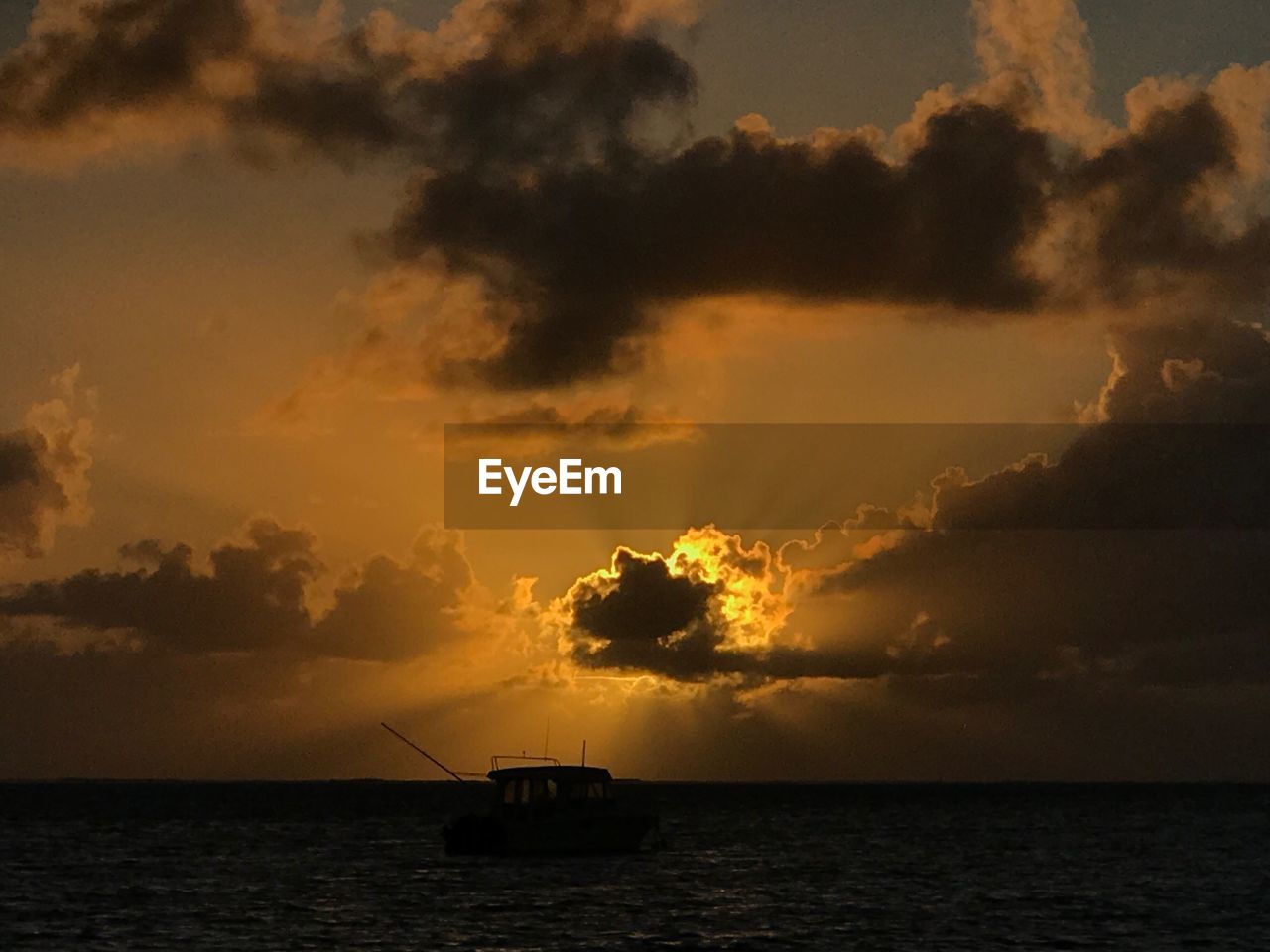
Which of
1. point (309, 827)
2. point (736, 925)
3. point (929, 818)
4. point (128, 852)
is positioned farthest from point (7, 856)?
point (929, 818)

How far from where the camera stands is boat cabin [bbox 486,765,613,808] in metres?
89.8

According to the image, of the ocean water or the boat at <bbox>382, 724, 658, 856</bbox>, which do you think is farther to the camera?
the boat at <bbox>382, 724, 658, 856</bbox>

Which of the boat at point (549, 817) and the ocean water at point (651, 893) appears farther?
the boat at point (549, 817)

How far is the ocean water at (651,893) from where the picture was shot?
220 feet

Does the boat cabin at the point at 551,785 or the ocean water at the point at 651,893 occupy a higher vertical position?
the boat cabin at the point at 551,785

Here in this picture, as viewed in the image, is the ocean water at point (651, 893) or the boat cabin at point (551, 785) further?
the boat cabin at point (551, 785)

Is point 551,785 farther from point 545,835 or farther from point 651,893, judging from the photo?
point 651,893

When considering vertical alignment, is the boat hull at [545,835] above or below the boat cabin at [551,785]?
below

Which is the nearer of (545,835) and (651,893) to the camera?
(651,893)

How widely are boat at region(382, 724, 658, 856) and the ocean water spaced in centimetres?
151

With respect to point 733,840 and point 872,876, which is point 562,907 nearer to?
point 872,876

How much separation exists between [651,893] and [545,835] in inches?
351

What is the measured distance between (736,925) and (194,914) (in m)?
22.5

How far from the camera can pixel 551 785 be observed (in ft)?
298
